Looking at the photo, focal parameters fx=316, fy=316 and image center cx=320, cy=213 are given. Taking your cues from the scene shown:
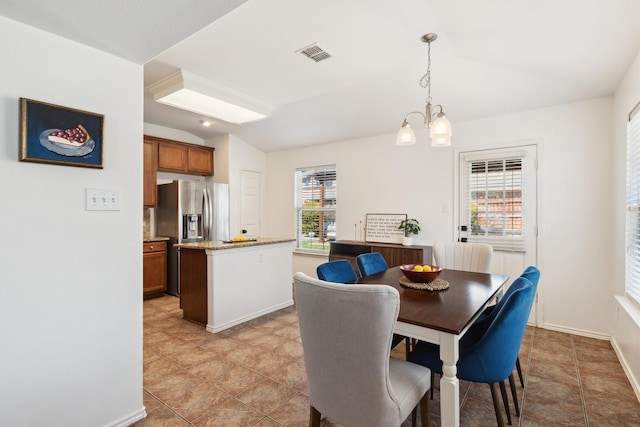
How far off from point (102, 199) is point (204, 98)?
2.09 m

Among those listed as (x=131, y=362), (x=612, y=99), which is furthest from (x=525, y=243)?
(x=131, y=362)

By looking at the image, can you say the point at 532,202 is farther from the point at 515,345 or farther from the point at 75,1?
the point at 75,1

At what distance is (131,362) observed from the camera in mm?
1867

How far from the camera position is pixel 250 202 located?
223 inches

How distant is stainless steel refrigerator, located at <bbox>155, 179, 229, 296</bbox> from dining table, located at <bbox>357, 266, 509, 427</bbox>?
3.54m

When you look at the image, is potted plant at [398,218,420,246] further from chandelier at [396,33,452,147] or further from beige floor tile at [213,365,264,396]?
beige floor tile at [213,365,264,396]

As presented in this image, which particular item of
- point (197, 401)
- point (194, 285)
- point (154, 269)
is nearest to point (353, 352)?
point (197, 401)

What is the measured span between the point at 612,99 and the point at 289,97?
3282 millimetres

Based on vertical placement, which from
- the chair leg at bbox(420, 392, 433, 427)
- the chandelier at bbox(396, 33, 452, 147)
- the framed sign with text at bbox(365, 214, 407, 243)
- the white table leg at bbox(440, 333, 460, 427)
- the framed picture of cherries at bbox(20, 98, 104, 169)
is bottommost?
the chair leg at bbox(420, 392, 433, 427)

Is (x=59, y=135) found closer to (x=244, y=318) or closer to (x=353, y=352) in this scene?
(x=353, y=352)

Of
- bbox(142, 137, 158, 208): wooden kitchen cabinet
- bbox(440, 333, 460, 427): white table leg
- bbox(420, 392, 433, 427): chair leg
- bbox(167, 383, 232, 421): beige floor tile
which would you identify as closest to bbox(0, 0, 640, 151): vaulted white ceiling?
bbox(142, 137, 158, 208): wooden kitchen cabinet

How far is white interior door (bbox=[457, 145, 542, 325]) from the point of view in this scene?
345cm

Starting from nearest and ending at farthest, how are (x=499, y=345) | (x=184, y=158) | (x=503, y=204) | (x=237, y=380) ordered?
1. (x=499, y=345)
2. (x=237, y=380)
3. (x=503, y=204)
4. (x=184, y=158)

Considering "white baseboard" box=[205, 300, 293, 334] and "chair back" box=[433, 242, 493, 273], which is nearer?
"chair back" box=[433, 242, 493, 273]
